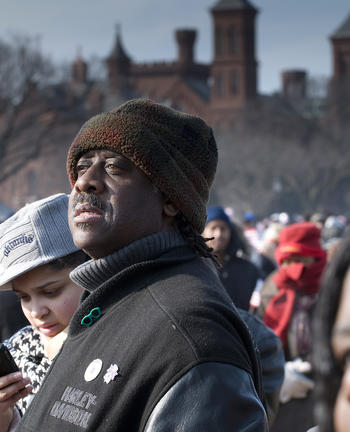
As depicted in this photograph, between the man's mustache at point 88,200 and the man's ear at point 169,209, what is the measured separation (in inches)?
7.6

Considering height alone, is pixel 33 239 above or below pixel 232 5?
above

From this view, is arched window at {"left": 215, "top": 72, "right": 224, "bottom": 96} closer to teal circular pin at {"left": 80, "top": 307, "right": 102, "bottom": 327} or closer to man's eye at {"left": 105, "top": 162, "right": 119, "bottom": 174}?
man's eye at {"left": 105, "top": 162, "right": 119, "bottom": 174}

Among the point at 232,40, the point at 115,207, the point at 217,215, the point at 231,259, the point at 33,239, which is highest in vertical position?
the point at 115,207

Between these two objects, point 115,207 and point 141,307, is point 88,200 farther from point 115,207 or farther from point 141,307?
point 141,307

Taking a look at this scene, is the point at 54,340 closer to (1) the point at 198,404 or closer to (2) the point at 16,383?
(2) the point at 16,383

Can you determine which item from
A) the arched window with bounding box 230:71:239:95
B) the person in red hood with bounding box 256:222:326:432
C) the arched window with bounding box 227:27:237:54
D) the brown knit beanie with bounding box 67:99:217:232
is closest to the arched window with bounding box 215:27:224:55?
the arched window with bounding box 227:27:237:54

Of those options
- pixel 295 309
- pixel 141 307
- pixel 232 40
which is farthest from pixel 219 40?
pixel 141 307

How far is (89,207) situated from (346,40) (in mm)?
90429

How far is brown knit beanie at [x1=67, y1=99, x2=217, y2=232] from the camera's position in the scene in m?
2.47

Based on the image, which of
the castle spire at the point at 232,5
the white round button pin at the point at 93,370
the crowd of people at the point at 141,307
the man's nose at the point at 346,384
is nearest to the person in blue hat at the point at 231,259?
the crowd of people at the point at 141,307

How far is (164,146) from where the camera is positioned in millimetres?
2516

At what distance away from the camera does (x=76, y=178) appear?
2746mm

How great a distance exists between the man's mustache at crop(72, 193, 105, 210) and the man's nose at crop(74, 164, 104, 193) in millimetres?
18

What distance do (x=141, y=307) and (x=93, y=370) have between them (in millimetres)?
208
